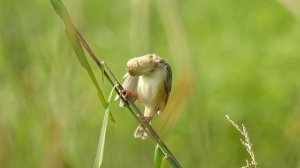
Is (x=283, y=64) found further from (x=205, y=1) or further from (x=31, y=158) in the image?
(x=31, y=158)

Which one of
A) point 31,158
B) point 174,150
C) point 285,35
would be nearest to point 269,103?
point 285,35

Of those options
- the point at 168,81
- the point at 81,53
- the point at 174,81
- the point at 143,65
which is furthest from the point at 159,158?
the point at 174,81

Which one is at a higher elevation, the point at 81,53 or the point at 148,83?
the point at 81,53

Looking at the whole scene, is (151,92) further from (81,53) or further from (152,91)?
(81,53)

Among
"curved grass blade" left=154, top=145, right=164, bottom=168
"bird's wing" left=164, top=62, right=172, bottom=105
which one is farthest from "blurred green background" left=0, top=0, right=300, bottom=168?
"curved grass blade" left=154, top=145, right=164, bottom=168

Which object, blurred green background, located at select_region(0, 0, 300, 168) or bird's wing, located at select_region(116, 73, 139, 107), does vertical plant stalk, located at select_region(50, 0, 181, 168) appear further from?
bird's wing, located at select_region(116, 73, 139, 107)
